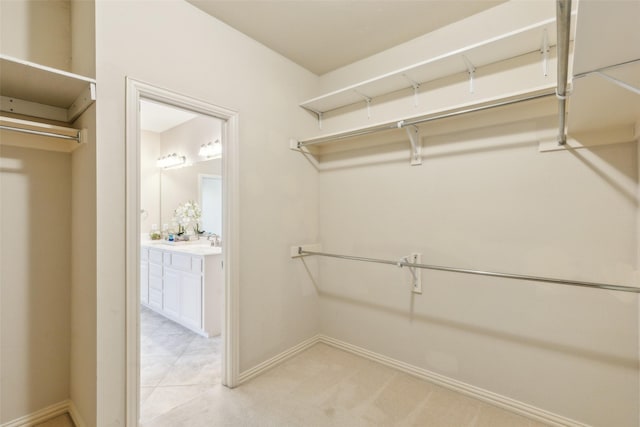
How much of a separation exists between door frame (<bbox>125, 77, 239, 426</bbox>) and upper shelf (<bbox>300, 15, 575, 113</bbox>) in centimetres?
98

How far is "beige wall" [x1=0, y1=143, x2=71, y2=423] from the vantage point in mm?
1694

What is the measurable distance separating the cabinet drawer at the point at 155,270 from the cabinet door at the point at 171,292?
0.44 ft

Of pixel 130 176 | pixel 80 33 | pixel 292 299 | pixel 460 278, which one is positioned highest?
pixel 80 33

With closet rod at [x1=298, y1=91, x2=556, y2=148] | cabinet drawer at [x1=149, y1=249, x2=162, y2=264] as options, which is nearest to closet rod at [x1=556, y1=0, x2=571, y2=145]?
closet rod at [x1=298, y1=91, x2=556, y2=148]

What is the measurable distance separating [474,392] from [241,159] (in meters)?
2.35

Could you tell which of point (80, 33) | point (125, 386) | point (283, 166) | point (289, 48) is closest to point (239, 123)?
point (283, 166)

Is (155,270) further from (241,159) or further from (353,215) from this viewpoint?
(353,215)

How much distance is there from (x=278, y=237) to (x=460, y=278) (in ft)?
4.78

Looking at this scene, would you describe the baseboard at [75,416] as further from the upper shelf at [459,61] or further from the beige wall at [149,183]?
the beige wall at [149,183]

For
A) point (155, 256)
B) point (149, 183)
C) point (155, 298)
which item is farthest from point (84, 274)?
point (149, 183)

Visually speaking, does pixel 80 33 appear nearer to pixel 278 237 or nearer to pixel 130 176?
pixel 130 176

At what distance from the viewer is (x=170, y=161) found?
450cm

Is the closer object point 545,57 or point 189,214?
point 545,57

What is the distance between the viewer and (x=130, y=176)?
1615 millimetres
